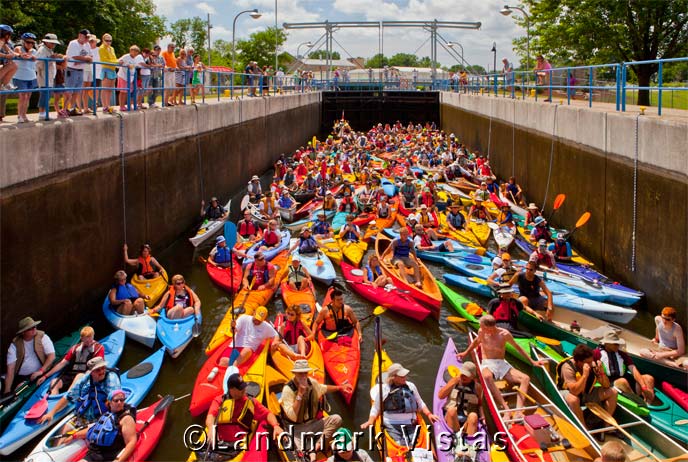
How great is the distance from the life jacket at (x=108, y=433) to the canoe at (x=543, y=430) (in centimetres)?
464

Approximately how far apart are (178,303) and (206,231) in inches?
255

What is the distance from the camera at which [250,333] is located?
975cm

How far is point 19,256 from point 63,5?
1003 inches

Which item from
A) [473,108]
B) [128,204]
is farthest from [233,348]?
[473,108]

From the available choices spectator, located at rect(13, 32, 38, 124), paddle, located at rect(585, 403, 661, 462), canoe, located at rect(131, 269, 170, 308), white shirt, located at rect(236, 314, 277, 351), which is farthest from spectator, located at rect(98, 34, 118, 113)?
paddle, located at rect(585, 403, 661, 462)

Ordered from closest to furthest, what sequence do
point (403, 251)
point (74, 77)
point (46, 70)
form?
point (46, 70) < point (74, 77) < point (403, 251)

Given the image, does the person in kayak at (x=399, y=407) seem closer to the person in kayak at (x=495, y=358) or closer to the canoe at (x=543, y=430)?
the canoe at (x=543, y=430)

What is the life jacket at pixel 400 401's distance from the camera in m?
7.86

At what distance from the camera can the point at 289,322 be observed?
34.0 ft

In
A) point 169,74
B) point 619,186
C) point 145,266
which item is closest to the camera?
point 145,266

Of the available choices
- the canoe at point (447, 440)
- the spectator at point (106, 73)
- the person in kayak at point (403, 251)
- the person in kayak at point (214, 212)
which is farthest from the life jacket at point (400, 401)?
the person in kayak at point (214, 212)

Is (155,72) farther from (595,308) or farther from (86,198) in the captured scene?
(595,308)

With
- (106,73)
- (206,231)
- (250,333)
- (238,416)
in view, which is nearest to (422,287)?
(250,333)

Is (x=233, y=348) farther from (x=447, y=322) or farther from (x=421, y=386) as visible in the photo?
(x=447, y=322)
